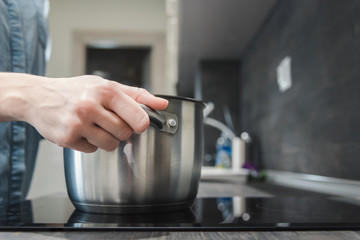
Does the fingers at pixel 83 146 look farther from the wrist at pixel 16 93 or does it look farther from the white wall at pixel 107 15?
the white wall at pixel 107 15

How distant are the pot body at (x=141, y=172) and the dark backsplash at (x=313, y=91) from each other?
20.9 inches

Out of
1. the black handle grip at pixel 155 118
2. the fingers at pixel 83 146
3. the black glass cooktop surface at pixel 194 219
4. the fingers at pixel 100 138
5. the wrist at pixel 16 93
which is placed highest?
the wrist at pixel 16 93

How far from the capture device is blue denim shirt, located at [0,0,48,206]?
21.8 inches

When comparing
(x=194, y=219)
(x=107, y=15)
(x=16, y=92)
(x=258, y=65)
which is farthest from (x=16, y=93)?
(x=107, y=15)

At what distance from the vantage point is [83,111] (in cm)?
29

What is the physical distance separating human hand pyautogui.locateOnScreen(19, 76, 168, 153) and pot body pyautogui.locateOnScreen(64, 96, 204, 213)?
5cm

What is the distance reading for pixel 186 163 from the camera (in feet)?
1.33

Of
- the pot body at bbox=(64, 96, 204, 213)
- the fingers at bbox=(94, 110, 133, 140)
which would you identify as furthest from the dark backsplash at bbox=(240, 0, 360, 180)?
the fingers at bbox=(94, 110, 133, 140)

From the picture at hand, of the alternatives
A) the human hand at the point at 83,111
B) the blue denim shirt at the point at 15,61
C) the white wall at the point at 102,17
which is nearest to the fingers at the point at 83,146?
the human hand at the point at 83,111

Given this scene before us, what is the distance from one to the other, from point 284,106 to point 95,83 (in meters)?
1.16

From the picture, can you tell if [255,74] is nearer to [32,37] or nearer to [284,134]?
[284,134]

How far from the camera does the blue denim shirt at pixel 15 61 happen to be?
55 centimetres

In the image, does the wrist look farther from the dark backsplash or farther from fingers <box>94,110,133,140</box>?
the dark backsplash

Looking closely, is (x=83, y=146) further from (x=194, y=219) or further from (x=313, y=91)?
(x=313, y=91)
